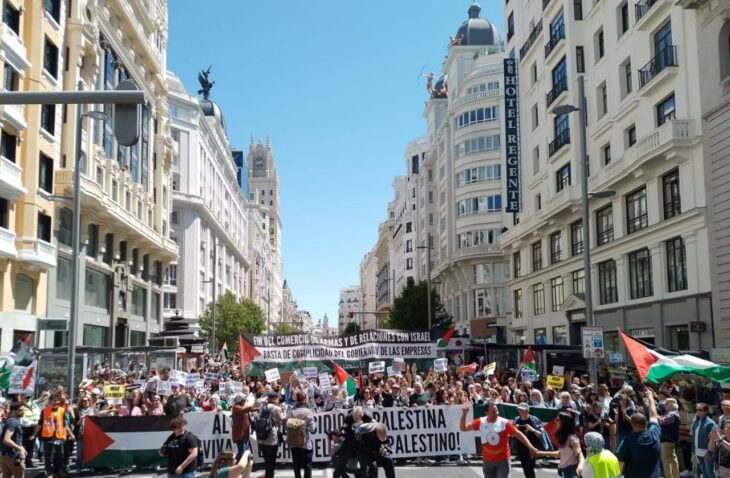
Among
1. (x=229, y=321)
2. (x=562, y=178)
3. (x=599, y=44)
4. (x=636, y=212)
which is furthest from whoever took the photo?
(x=229, y=321)

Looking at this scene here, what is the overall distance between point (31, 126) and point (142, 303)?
22168 mm

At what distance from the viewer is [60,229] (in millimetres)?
35906

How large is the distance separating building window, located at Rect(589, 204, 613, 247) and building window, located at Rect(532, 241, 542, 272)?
8.79 meters

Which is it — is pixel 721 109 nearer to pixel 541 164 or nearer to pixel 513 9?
pixel 541 164

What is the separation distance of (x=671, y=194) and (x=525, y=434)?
17.4 meters

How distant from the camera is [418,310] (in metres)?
65.3

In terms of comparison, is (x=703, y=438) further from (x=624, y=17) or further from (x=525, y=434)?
(x=624, y=17)

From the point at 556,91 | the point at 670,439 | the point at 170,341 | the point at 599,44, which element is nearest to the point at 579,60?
the point at 599,44

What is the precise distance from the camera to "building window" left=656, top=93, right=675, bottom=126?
27.9 metres

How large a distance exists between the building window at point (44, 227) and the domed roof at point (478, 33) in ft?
158

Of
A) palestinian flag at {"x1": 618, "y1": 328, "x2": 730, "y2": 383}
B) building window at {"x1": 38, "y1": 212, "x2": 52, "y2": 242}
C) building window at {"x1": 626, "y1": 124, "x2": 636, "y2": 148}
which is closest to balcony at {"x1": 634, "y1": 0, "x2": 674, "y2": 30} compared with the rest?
building window at {"x1": 626, "y1": 124, "x2": 636, "y2": 148}

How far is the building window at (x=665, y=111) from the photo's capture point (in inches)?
1100

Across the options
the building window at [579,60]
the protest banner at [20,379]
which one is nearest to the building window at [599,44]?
the building window at [579,60]

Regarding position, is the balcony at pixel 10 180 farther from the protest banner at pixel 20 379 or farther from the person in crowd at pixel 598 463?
the person in crowd at pixel 598 463
